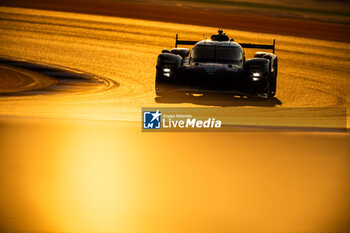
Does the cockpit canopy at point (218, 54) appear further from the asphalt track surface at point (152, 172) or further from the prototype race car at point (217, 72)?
the asphalt track surface at point (152, 172)

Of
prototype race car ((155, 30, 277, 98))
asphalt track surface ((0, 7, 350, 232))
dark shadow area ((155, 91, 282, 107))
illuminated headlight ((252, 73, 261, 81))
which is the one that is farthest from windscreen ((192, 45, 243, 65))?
asphalt track surface ((0, 7, 350, 232))

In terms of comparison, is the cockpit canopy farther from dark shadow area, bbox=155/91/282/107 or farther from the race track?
the race track

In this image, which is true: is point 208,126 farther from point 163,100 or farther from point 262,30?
point 262,30

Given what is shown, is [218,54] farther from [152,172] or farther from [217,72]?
[152,172]

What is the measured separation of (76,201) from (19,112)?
5.33 metres

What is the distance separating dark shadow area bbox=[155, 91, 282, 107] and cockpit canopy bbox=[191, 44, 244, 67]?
79 cm

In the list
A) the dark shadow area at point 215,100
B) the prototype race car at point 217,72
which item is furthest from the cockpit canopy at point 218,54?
the dark shadow area at point 215,100

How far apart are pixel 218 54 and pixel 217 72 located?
97 centimetres

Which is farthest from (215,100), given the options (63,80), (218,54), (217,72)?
(63,80)

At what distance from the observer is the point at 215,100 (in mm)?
13203

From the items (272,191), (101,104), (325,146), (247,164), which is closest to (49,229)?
(272,191)

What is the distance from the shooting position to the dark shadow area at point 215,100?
1291 cm

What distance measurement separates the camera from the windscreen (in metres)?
13.7

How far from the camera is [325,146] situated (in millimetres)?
8734
